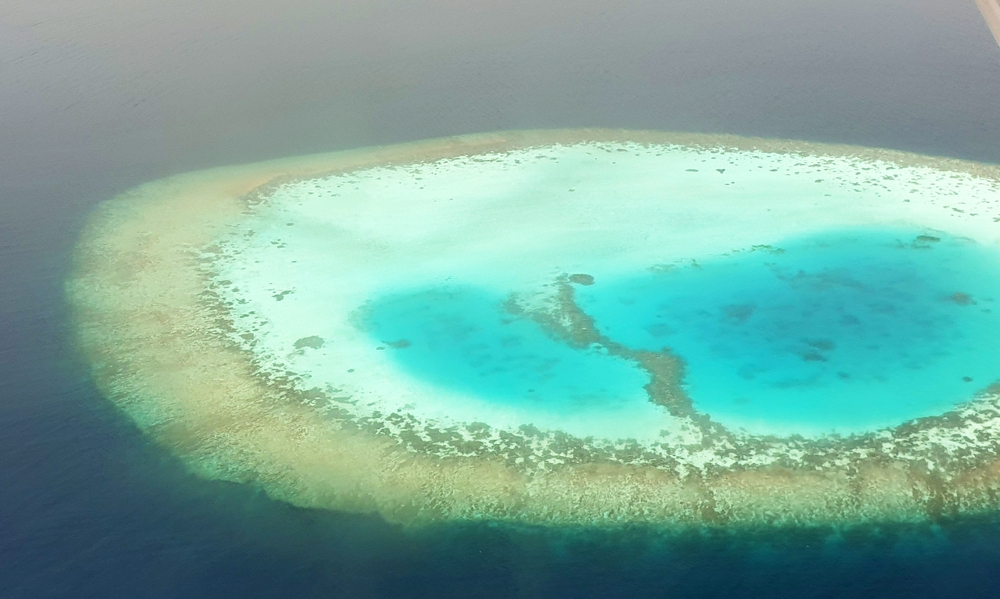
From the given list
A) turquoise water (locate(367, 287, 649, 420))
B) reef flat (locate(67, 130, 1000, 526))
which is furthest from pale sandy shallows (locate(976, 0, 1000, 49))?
turquoise water (locate(367, 287, 649, 420))

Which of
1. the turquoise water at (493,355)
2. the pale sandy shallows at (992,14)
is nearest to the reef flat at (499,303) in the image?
the turquoise water at (493,355)

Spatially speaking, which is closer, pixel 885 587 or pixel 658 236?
pixel 885 587

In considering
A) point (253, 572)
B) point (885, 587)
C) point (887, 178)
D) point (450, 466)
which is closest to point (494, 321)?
point (450, 466)

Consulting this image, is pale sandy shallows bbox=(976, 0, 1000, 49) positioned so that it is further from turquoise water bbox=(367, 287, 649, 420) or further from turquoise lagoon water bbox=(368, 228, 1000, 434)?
turquoise water bbox=(367, 287, 649, 420)

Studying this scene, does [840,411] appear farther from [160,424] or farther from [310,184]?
[310,184]

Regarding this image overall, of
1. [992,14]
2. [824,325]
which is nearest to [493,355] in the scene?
[824,325]

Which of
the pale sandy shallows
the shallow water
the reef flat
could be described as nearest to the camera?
the reef flat
